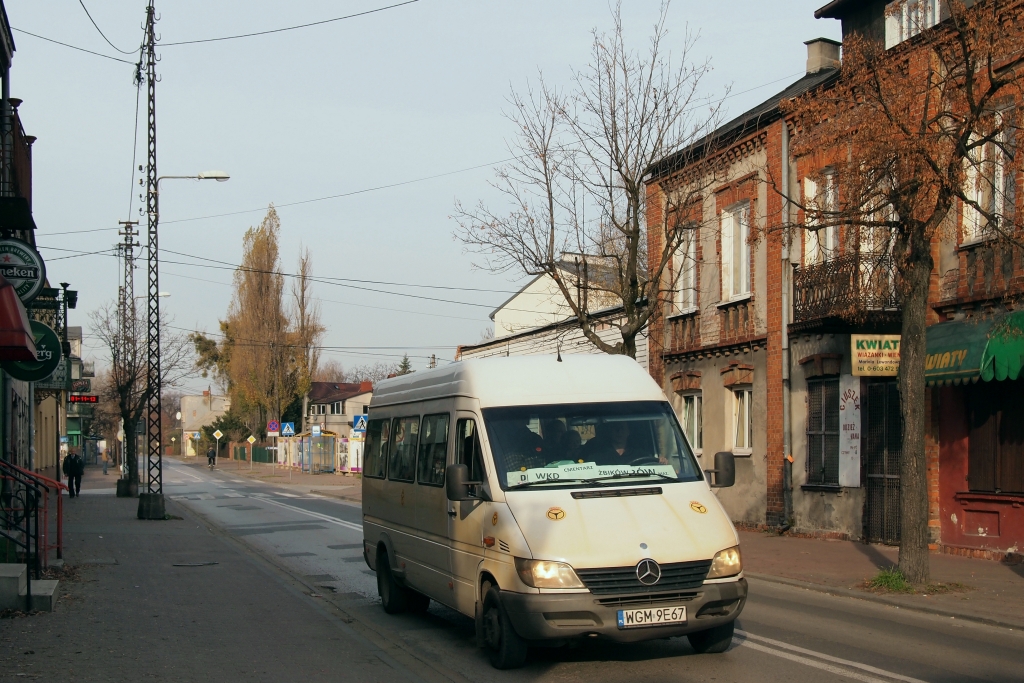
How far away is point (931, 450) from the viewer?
55.9 feet

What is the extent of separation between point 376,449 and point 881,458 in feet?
32.7

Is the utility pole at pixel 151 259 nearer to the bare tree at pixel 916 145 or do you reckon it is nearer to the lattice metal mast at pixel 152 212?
the lattice metal mast at pixel 152 212

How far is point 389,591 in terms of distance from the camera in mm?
11555

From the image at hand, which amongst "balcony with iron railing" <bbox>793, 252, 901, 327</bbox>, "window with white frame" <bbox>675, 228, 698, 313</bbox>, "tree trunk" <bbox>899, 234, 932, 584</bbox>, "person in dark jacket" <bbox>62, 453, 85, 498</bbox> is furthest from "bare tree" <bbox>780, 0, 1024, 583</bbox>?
"person in dark jacket" <bbox>62, 453, 85, 498</bbox>

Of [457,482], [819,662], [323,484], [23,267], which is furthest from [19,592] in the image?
[323,484]

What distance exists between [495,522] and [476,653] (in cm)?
170

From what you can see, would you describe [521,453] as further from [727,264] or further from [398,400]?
[727,264]

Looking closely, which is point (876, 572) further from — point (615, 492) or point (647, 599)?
point (647, 599)

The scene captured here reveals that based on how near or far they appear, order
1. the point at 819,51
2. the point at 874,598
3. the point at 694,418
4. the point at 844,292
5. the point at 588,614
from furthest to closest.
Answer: the point at 694,418 < the point at 819,51 < the point at 844,292 < the point at 874,598 < the point at 588,614

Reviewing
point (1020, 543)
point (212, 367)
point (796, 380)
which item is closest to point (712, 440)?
point (796, 380)

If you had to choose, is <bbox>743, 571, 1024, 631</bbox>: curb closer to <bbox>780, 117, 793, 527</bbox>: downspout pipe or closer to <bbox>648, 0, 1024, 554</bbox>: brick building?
<bbox>648, 0, 1024, 554</bbox>: brick building

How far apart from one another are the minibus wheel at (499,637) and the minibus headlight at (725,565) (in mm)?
1518

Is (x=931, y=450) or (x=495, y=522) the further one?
(x=931, y=450)

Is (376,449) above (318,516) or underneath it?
above
